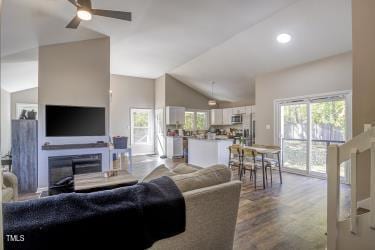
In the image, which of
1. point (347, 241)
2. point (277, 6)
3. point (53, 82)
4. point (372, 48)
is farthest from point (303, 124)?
point (53, 82)

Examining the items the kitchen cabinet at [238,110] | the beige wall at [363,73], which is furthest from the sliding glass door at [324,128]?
the kitchen cabinet at [238,110]

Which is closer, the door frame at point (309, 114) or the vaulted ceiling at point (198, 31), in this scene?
the vaulted ceiling at point (198, 31)

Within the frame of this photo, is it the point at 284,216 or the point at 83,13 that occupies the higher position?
the point at 83,13

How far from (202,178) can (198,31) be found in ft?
12.8

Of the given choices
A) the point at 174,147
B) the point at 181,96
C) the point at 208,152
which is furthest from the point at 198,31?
the point at 174,147

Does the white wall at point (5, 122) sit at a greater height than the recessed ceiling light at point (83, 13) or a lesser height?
lesser

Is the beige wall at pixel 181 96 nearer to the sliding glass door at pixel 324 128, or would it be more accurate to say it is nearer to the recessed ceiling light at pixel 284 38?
the recessed ceiling light at pixel 284 38

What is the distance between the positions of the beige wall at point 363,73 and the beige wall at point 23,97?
887 centimetres

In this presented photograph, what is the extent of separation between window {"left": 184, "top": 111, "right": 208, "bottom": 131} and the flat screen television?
4839 millimetres

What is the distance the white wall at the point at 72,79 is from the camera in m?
4.06

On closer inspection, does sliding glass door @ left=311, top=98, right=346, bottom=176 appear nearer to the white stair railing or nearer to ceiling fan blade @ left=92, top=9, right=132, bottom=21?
the white stair railing

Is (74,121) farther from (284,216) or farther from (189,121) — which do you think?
(189,121)

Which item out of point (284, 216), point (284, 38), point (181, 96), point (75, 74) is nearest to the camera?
point (284, 216)

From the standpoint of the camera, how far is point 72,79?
4.31m
